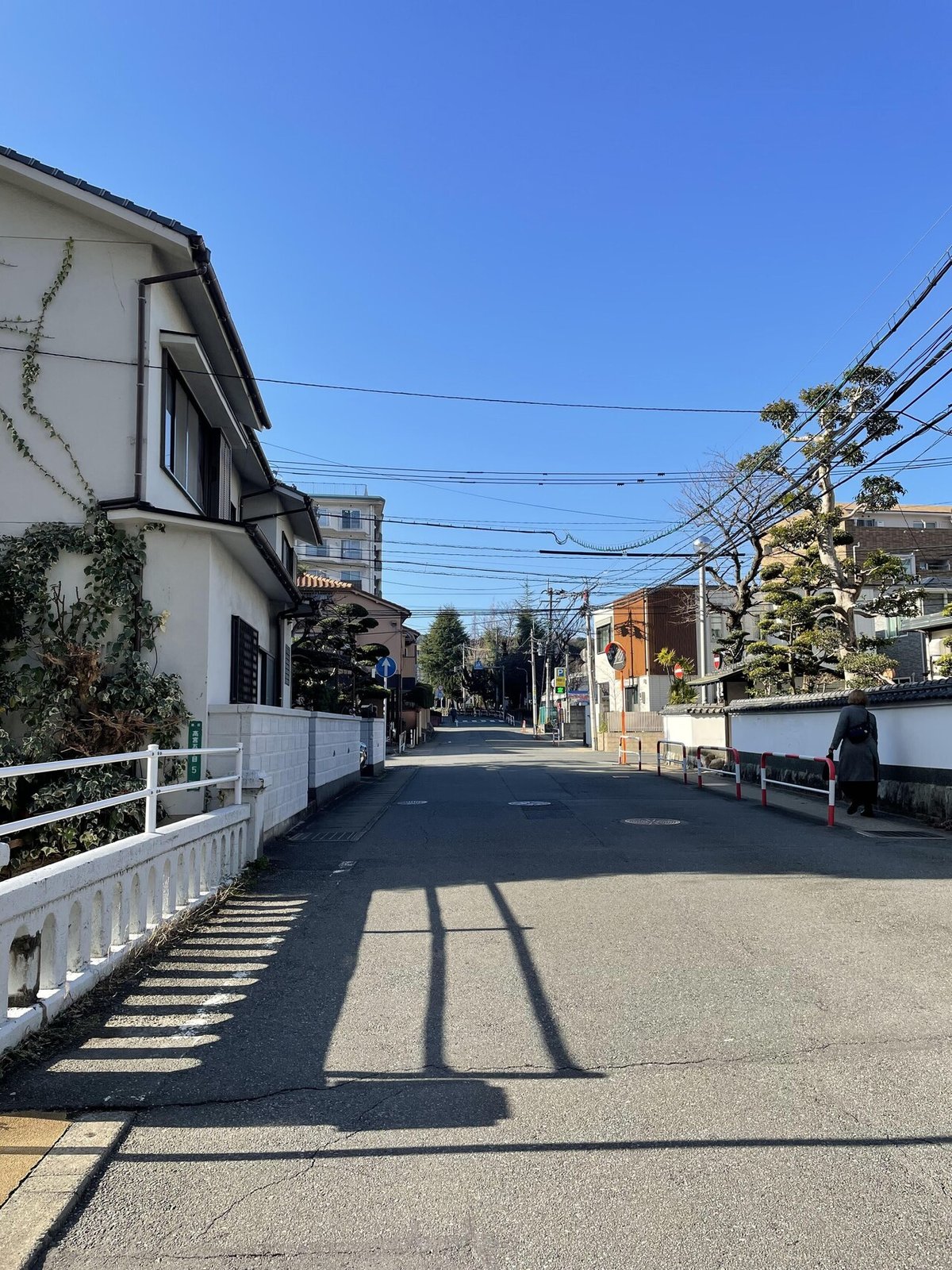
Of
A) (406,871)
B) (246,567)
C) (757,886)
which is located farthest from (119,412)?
(757,886)

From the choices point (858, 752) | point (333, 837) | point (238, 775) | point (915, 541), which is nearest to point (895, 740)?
point (858, 752)

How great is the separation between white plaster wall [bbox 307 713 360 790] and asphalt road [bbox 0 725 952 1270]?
7.08 metres

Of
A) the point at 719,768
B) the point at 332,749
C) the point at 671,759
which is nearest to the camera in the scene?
the point at 332,749

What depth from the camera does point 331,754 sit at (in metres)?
17.4

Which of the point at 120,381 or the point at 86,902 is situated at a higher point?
the point at 120,381

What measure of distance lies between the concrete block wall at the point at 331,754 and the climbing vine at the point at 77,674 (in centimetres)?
499

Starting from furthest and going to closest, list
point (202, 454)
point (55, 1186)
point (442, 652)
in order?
1. point (442, 652)
2. point (202, 454)
3. point (55, 1186)

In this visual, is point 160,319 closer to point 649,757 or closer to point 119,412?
point 119,412

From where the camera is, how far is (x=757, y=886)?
824 cm

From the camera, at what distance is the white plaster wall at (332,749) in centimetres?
1520

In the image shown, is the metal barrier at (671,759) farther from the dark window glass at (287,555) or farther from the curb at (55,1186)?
the curb at (55,1186)

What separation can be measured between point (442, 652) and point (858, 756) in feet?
286

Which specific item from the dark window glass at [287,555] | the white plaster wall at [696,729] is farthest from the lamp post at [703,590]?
the dark window glass at [287,555]

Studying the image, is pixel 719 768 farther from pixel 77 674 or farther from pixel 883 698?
pixel 77 674
